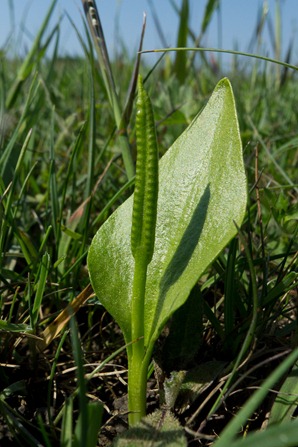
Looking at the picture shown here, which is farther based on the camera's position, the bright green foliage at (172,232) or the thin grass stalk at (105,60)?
the thin grass stalk at (105,60)

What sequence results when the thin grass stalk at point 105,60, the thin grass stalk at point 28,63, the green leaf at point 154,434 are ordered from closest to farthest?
the green leaf at point 154,434 → the thin grass stalk at point 105,60 → the thin grass stalk at point 28,63

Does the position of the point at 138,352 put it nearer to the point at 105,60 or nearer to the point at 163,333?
the point at 163,333

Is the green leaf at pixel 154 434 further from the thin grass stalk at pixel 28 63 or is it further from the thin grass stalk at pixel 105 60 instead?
the thin grass stalk at pixel 28 63

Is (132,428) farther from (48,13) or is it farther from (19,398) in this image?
(48,13)

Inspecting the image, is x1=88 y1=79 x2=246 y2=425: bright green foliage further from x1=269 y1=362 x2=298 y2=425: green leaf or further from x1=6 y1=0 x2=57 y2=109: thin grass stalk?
x1=6 y1=0 x2=57 y2=109: thin grass stalk

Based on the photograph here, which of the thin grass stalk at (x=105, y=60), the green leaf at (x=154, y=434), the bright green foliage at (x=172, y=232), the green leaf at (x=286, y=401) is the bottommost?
the green leaf at (x=154, y=434)

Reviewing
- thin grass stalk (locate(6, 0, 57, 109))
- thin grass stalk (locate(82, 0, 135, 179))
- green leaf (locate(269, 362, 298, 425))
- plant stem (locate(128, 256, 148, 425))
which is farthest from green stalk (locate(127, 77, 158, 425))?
thin grass stalk (locate(6, 0, 57, 109))

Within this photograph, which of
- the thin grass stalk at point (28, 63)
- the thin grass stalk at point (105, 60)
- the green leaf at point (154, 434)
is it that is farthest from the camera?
the thin grass stalk at point (28, 63)

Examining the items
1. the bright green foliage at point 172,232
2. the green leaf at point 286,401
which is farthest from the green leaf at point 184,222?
the green leaf at point 286,401

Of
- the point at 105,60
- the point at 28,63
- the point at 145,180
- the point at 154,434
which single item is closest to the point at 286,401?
the point at 154,434
